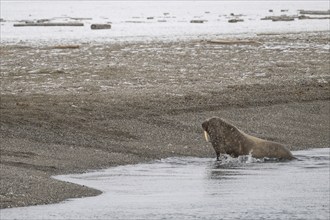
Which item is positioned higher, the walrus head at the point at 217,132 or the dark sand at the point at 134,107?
the walrus head at the point at 217,132

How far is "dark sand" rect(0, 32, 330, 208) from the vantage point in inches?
648

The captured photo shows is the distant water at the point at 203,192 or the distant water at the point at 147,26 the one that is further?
the distant water at the point at 147,26

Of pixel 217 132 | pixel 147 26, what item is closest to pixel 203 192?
pixel 217 132

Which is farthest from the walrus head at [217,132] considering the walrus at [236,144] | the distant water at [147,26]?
the distant water at [147,26]

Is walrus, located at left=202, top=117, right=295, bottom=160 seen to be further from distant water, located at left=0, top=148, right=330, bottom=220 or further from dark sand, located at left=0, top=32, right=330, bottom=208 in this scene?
dark sand, located at left=0, top=32, right=330, bottom=208

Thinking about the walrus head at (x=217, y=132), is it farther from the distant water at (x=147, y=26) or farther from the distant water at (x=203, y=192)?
the distant water at (x=147, y=26)

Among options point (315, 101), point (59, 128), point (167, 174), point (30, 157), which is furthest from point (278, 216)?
point (315, 101)

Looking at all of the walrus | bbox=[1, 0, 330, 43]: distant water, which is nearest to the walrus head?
the walrus

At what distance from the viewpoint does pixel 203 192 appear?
44.2ft

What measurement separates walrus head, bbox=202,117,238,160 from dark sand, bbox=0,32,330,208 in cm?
38

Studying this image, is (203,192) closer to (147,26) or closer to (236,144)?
(236,144)

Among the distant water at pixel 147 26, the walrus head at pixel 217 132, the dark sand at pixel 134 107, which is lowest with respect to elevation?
the distant water at pixel 147 26

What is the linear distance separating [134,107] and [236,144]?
4788 millimetres

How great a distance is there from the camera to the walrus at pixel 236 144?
17219 millimetres
